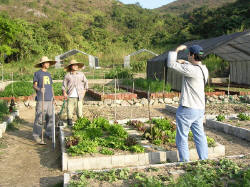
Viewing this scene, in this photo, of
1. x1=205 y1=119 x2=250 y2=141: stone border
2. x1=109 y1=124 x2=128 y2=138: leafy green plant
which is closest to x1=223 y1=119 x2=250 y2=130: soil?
x1=205 y1=119 x2=250 y2=141: stone border

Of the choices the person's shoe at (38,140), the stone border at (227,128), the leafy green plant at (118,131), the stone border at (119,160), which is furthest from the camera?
the stone border at (227,128)

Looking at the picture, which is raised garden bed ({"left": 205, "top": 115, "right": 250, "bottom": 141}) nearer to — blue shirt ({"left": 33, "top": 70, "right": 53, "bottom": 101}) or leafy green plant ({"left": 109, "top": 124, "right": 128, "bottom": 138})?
leafy green plant ({"left": 109, "top": 124, "right": 128, "bottom": 138})

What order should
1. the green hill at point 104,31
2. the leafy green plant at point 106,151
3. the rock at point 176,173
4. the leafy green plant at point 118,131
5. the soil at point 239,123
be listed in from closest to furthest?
the rock at point 176,173, the leafy green plant at point 106,151, the leafy green plant at point 118,131, the soil at point 239,123, the green hill at point 104,31

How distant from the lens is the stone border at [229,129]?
5629mm

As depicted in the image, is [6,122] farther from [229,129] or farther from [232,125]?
[232,125]

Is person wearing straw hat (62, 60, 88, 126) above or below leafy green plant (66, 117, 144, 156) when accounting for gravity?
above

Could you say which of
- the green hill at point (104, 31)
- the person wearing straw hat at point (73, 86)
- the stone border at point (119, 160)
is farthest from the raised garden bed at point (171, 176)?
the green hill at point (104, 31)

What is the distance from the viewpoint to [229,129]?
6148 mm

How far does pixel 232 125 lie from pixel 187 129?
3063 millimetres

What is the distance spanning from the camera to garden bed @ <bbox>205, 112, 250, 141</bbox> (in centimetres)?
569

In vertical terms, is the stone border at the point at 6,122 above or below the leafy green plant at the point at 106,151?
above

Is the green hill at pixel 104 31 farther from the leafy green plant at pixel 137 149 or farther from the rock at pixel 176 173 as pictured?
the rock at pixel 176 173

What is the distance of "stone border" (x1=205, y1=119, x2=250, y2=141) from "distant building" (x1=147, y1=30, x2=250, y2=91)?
464 centimetres

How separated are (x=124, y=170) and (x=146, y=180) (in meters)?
0.46
